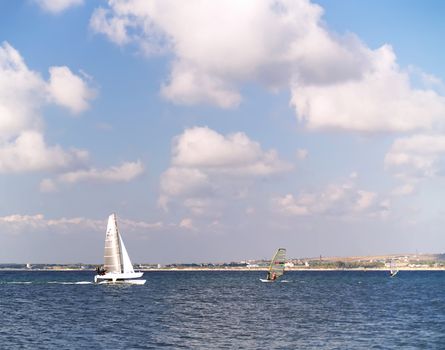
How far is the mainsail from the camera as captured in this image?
168875mm

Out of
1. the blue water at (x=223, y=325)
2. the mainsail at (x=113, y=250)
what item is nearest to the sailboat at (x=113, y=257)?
the mainsail at (x=113, y=250)

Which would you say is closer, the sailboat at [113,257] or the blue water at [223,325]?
the blue water at [223,325]

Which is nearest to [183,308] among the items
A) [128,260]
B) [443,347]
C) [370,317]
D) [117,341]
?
Answer: [370,317]

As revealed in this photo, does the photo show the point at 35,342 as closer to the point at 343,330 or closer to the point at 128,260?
the point at 343,330

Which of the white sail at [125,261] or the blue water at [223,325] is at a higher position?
the white sail at [125,261]

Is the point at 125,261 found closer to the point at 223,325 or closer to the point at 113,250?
the point at 113,250

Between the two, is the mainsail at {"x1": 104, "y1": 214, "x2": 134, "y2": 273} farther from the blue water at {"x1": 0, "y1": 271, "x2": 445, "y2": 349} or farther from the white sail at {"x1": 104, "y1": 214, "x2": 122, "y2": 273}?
the blue water at {"x1": 0, "y1": 271, "x2": 445, "y2": 349}

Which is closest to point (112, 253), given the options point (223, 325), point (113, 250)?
point (113, 250)

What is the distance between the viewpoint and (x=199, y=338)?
221 ft

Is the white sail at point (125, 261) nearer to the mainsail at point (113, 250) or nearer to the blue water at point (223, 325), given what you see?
the mainsail at point (113, 250)

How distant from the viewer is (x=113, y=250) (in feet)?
554

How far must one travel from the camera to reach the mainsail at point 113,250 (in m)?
169

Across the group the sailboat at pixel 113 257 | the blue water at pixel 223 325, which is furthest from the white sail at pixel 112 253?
the blue water at pixel 223 325

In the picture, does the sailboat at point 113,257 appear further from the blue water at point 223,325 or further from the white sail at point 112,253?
the blue water at point 223,325
